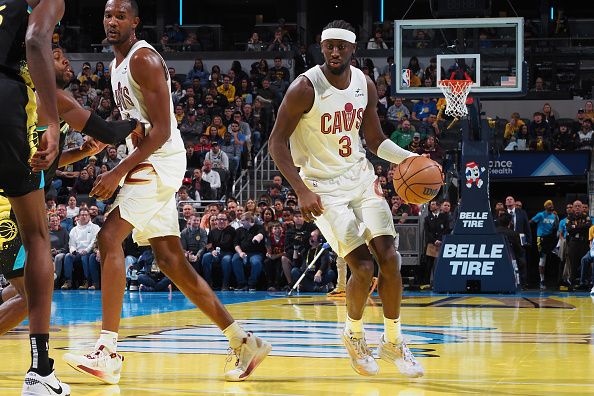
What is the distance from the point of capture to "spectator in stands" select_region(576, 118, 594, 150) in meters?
20.6

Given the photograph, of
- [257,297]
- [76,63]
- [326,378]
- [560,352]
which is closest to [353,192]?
[326,378]

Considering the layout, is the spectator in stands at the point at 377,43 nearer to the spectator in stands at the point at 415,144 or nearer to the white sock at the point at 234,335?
the spectator in stands at the point at 415,144

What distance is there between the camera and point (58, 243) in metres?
18.1

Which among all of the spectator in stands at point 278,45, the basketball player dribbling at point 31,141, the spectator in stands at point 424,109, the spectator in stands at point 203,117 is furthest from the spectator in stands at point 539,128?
the basketball player dribbling at point 31,141

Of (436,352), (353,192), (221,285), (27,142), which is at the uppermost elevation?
(27,142)

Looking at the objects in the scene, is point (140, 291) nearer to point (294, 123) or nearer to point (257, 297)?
point (257, 297)

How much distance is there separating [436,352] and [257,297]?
8019 mm

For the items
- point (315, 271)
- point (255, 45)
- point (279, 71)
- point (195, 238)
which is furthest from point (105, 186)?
point (255, 45)

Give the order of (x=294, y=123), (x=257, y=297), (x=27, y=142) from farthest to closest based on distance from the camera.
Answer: (x=257, y=297) < (x=294, y=123) < (x=27, y=142)

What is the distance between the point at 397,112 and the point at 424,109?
60 cm

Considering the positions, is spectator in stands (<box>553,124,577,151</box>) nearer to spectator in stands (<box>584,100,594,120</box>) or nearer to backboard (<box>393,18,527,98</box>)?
spectator in stands (<box>584,100,594,120</box>)

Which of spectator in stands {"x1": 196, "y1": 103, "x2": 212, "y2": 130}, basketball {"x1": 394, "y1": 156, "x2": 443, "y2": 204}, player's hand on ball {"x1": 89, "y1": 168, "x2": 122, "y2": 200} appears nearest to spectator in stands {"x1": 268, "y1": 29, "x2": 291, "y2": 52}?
spectator in stands {"x1": 196, "y1": 103, "x2": 212, "y2": 130}

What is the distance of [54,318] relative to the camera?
35.0 feet

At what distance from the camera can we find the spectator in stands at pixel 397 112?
21453 millimetres
